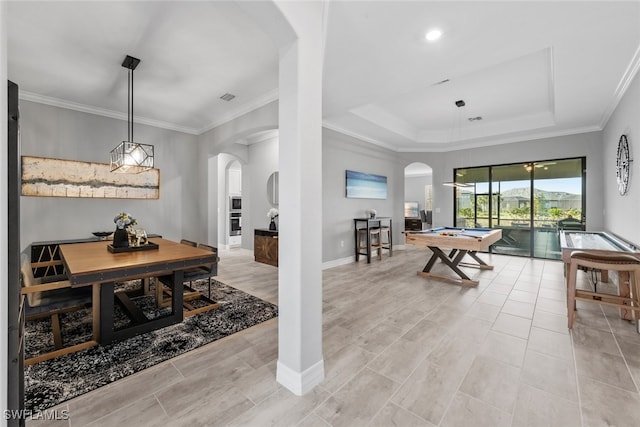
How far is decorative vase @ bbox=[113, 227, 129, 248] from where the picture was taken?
9.82 feet

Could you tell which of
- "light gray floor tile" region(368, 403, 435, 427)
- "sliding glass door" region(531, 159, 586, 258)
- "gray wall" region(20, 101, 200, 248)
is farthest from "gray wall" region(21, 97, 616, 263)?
"light gray floor tile" region(368, 403, 435, 427)

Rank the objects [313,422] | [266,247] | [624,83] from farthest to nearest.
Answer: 1. [266,247]
2. [624,83]
3. [313,422]

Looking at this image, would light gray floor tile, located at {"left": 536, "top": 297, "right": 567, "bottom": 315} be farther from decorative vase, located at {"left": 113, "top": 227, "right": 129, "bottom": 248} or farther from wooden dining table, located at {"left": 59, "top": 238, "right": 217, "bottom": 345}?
decorative vase, located at {"left": 113, "top": 227, "right": 129, "bottom": 248}

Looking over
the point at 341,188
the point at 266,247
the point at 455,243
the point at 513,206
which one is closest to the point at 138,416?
the point at 455,243

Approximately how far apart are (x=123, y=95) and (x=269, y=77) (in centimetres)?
238

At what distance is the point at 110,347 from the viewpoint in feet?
7.45

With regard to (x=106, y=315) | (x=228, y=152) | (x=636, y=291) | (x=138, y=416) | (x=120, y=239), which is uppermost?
(x=228, y=152)

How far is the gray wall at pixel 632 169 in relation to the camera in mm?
3025

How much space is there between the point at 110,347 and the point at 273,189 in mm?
4340

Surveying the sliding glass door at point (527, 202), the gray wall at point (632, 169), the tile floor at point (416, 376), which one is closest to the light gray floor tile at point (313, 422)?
the tile floor at point (416, 376)

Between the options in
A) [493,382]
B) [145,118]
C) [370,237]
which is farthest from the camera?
[370,237]

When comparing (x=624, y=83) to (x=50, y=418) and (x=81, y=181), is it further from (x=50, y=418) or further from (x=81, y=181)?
(x=81, y=181)

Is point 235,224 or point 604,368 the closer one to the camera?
point 604,368

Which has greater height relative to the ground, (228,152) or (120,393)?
(228,152)
